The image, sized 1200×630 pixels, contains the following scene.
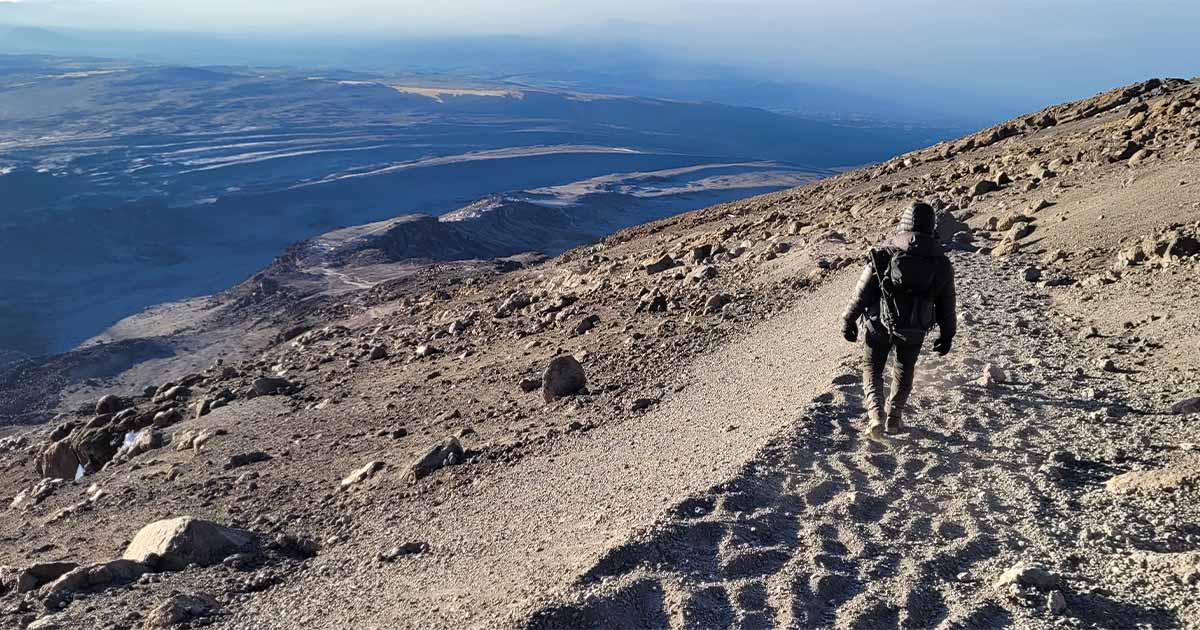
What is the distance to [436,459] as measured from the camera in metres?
6.32

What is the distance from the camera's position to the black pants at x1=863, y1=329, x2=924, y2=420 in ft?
16.2

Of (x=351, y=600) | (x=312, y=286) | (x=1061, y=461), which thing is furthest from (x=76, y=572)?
(x=312, y=286)

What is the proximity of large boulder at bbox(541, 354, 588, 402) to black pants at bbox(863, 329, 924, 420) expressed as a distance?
2.85 metres

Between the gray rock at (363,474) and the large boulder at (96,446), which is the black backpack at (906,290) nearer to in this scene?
the gray rock at (363,474)

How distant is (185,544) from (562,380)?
10.4 ft

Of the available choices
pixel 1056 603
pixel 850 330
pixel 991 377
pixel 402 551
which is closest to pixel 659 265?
pixel 991 377

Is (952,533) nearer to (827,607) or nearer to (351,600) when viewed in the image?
(827,607)

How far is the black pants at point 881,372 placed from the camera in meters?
4.93

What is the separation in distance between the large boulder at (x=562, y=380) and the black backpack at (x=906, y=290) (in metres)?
3.08

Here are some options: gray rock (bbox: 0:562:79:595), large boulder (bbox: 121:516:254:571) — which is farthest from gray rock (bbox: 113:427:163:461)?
large boulder (bbox: 121:516:254:571)

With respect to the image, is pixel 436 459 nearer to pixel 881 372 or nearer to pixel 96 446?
pixel 881 372

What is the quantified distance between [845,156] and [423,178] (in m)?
56.8

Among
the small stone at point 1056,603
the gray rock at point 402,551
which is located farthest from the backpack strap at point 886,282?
the gray rock at point 402,551

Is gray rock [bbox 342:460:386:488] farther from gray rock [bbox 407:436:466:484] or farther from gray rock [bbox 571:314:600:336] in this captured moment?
gray rock [bbox 571:314:600:336]
